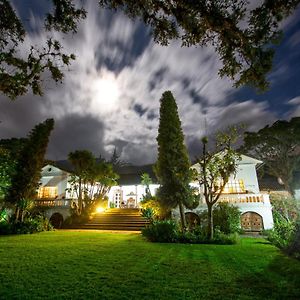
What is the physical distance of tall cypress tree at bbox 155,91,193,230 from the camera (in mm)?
15758

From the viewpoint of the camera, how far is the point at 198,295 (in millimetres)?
3885

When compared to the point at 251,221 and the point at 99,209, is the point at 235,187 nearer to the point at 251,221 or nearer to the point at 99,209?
the point at 251,221

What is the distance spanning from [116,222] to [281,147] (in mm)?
19750

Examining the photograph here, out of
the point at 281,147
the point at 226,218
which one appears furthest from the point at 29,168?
the point at 281,147

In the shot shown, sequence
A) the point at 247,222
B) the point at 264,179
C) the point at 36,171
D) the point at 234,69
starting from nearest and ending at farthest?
the point at 234,69 → the point at 247,222 → the point at 36,171 → the point at 264,179

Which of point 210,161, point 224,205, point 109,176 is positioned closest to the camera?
point 210,161

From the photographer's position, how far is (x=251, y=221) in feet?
52.6

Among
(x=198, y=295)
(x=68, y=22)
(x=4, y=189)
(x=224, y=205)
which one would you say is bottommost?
(x=198, y=295)

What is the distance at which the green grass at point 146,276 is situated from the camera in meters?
3.95

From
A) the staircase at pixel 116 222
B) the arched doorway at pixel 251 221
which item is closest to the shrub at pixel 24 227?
the staircase at pixel 116 222

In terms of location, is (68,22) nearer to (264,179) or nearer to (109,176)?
(109,176)

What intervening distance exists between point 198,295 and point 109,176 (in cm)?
1875

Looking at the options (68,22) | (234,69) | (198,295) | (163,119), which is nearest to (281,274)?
(198,295)

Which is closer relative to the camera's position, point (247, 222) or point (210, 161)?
point (210, 161)
